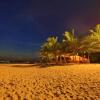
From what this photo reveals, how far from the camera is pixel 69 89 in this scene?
36.8 feet

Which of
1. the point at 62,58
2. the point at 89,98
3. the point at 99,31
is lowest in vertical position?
the point at 89,98

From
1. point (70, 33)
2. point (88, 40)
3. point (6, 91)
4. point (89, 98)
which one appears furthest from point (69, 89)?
point (70, 33)

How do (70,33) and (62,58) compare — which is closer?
(70,33)

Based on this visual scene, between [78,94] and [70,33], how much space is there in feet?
93.7

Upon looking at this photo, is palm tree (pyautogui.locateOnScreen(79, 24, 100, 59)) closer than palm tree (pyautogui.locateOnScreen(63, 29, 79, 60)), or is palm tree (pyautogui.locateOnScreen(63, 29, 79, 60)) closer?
palm tree (pyautogui.locateOnScreen(79, 24, 100, 59))

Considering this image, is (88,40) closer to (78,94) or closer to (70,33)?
(70,33)

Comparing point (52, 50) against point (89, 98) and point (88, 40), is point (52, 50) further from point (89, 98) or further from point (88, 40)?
point (89, 98)

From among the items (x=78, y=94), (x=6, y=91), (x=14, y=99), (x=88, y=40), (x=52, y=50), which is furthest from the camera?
(x=52, y=50)

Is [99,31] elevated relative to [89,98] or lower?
elevated

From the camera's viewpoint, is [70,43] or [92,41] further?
[70,43]

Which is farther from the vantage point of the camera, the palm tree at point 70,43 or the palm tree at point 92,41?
the palm tree at point 70,43

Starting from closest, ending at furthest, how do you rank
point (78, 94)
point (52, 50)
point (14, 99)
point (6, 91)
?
point (14, 99), point (78, 94), point (6, 91), point (52, 50)

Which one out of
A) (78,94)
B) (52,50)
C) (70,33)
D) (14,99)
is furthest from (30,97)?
(52,50)

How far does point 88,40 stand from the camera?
33906 millimetres
